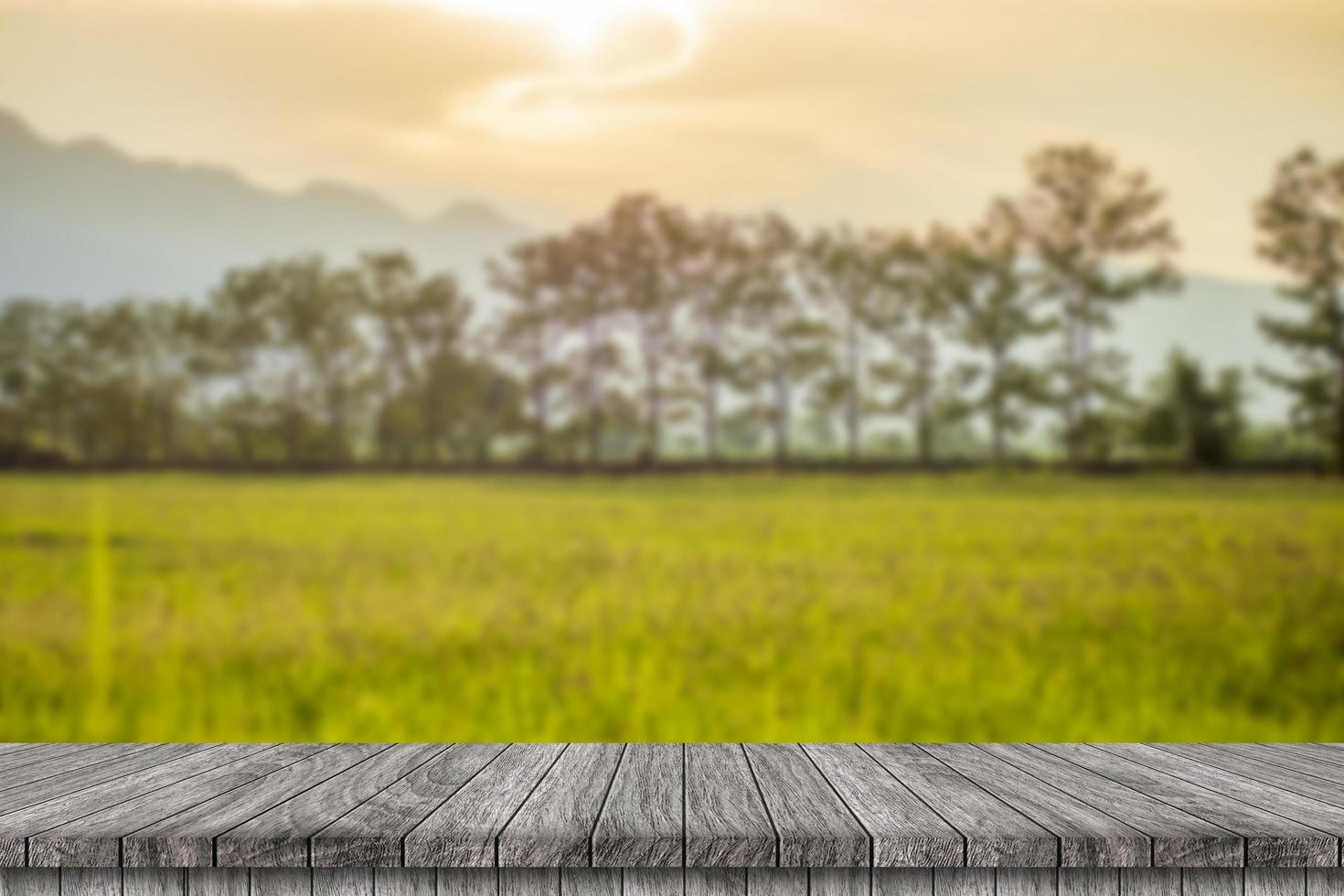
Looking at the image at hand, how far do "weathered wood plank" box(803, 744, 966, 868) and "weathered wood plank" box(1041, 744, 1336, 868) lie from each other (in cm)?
34

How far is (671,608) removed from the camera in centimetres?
348

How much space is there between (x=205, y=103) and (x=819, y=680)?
3189 millimetres

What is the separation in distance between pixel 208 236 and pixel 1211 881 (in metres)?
4.12

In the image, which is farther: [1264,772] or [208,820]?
[1264,772]

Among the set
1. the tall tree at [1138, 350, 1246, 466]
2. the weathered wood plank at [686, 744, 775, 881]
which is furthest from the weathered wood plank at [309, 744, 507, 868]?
the tall tree at [1138, 350, 1246, 466]

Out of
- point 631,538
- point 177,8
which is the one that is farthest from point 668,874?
point 177,8

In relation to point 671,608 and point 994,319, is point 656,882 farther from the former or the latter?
point 994,319

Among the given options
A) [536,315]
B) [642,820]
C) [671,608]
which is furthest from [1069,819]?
[536,315]

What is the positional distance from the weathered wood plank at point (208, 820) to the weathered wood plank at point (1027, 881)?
3.15 feet

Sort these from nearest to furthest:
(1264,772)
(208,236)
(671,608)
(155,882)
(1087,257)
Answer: (155,882), (1264,772), (671,608), (208,236), (1087,257)

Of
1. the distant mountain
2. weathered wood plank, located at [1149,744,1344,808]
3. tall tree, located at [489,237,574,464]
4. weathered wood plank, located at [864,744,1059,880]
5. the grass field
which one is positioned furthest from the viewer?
tall tree, located at [489,237,574,464]

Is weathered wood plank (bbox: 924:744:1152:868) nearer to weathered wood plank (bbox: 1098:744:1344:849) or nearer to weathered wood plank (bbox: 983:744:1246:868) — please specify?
weathered wood plank (bbox: 983:744:1246:868)

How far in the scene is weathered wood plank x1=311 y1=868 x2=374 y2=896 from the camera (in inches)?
46.6

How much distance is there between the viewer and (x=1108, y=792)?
138 cm
